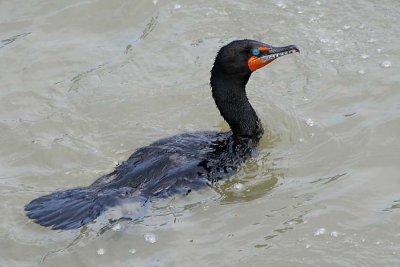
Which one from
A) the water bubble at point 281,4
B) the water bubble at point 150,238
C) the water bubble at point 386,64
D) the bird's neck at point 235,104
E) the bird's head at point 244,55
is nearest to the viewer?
the water bubble at point 150,238

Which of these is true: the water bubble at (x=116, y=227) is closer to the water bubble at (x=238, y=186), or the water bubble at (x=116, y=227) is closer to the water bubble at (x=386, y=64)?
the water bubble at (x=238, y=186)

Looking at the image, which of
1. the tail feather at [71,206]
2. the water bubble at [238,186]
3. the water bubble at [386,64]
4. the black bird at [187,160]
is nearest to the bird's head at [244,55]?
the black bird at [187,160]

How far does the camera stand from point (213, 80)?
7.61 meters

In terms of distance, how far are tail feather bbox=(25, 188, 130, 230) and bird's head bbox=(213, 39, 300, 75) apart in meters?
1.59

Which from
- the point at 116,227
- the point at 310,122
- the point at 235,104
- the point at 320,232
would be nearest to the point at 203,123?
the point at 235,104

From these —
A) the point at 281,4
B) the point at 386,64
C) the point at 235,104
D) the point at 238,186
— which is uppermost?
the point at 281,4

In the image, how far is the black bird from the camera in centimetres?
673

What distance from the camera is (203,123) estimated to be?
27.6 feet

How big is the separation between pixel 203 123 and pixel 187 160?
1214 millimetres

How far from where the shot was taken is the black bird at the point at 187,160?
6730 millimetres

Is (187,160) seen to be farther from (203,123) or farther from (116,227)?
(203,123)

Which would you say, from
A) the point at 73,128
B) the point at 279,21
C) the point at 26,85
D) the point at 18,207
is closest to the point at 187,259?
the point at 18,207

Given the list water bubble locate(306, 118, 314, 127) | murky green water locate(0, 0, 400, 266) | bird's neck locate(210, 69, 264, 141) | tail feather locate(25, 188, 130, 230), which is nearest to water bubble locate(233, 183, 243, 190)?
murky green water locate(0, 0, 400, 266)

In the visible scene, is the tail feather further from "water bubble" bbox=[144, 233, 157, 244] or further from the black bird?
"water bubble" bbox=[144, 233, 157, 244]
